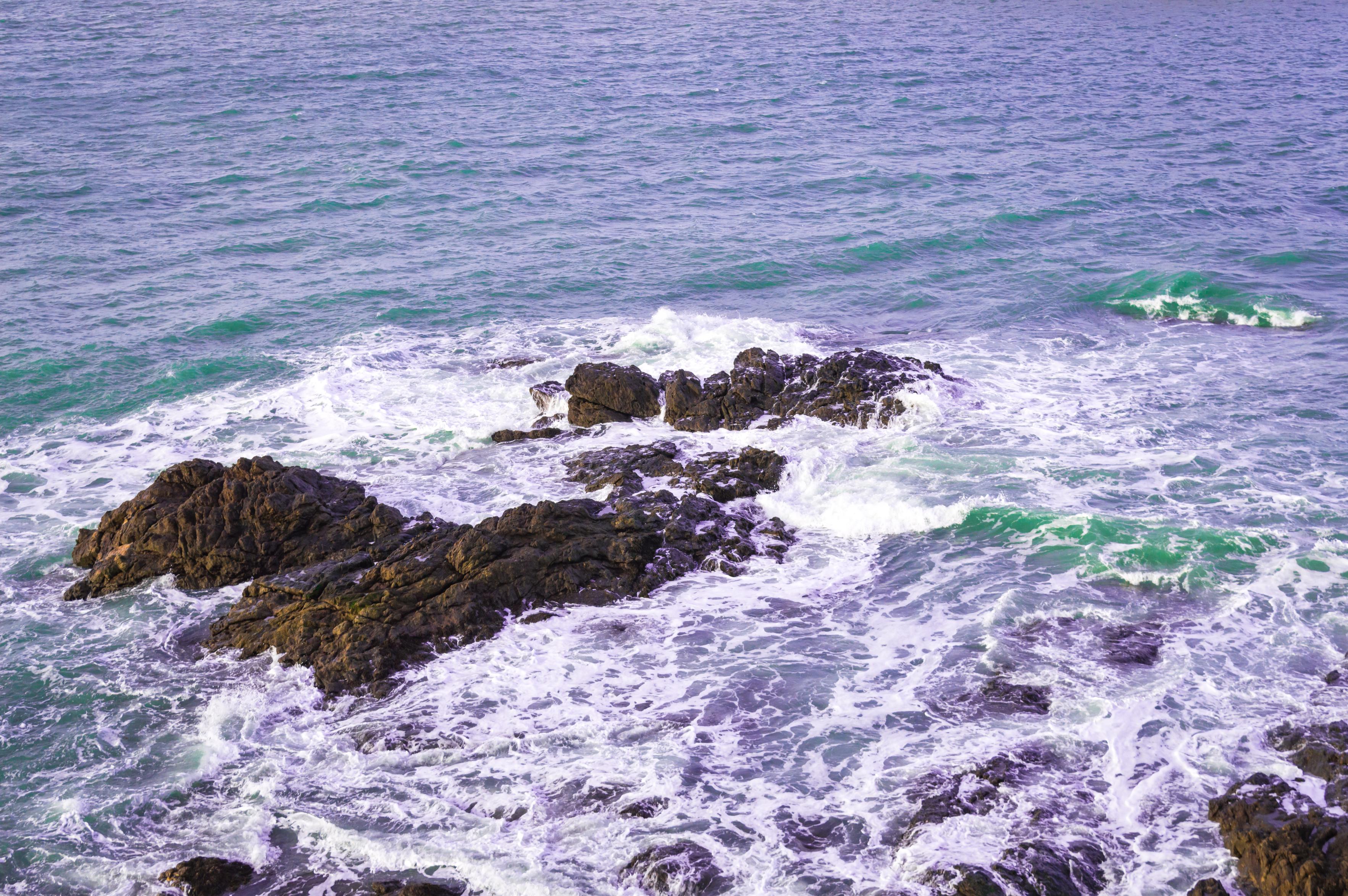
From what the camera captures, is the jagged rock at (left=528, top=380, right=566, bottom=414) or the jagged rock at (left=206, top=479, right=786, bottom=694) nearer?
the jagged rock at (left=206, top=479, right=786, bottom=694)

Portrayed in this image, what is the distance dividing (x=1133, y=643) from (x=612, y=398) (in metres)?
9.37

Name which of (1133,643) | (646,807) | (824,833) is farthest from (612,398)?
(824,833)

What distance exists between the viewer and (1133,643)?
41.6ft

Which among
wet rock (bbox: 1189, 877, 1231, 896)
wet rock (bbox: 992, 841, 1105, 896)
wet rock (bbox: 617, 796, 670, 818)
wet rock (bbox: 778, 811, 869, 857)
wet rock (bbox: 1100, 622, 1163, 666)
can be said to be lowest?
wet rock (bbox: 778, 811, 869, 857)

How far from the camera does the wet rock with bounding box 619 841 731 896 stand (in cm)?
956

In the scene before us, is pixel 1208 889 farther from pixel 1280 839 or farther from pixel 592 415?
pixel 592 415

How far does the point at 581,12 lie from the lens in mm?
56219

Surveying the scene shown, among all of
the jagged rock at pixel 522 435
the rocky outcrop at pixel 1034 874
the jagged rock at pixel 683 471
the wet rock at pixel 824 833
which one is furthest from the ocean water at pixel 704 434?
the jagged rock at pixel 683 471

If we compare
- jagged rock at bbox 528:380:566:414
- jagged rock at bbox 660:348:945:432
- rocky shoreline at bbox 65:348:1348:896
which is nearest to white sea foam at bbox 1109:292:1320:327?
jagged rock at bbox 660:348:945:432

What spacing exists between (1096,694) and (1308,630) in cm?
312

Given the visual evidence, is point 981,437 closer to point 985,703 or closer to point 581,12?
point 985,703

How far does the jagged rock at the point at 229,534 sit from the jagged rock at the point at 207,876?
5.10 meters

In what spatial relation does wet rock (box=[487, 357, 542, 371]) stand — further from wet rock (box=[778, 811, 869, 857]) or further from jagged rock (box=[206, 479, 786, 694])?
wet rock (box=[778, 811, 869, 857])

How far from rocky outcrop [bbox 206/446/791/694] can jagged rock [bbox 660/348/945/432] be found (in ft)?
11.1
